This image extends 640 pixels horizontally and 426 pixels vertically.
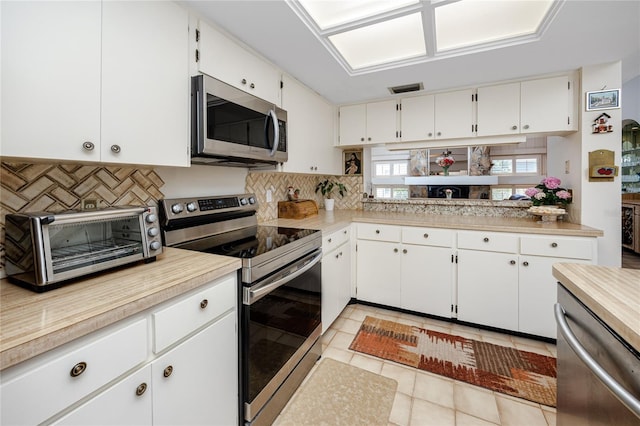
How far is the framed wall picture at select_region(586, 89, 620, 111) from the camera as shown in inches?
84.0

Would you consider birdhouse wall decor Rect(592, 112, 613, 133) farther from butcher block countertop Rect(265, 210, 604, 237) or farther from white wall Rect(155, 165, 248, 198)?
white wall Rect(155, 165, 248, 198)

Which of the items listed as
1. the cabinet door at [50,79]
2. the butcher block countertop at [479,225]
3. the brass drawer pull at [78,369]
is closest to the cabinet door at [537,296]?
the butcher block countertop at [479,225]

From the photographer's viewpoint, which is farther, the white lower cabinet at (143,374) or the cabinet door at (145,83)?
the cabinet door at (145,83)

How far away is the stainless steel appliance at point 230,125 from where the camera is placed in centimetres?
144

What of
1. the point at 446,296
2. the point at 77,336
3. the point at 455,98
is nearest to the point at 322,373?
the point at 446,296

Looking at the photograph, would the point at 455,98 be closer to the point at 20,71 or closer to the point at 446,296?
the point at 446,296

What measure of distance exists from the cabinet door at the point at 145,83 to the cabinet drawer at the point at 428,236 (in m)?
1.94

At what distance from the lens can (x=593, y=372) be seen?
683 millimetres

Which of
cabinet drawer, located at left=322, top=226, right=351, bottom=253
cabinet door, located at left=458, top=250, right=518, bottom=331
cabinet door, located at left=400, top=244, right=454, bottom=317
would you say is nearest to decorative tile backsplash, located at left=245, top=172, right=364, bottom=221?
cabinet drawer, located at left=322, top=226, right=351, bottom=253

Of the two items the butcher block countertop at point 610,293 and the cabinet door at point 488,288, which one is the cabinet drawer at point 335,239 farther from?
the butcher block countertop at point 610,293

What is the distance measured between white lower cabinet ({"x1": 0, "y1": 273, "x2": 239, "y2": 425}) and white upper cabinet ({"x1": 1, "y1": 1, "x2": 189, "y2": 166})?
654 mm

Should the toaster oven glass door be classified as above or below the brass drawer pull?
above

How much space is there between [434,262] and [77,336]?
243 cm

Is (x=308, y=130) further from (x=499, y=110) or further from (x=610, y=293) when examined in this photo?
(x=610, y=293)
